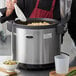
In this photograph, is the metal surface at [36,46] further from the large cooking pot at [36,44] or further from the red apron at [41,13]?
the red apron at [41,13]

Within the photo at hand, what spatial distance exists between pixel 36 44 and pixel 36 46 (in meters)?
0.01

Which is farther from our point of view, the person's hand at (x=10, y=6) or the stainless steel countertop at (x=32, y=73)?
the person's hand at (x=10, y=6)

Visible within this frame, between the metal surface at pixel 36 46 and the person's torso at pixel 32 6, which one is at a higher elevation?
the person's torso at pixel 32 6

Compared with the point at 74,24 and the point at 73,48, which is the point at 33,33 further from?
the point at 74,24

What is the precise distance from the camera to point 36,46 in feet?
4.33

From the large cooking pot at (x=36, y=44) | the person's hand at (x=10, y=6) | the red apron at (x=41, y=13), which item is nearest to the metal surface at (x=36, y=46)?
the large cooking pot at (x=36, y=44)

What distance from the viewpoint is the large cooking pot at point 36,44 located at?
1.31 metres

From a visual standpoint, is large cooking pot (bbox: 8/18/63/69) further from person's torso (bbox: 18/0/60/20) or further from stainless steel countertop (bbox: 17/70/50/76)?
person's torso (bbox: 18/0/60/20)

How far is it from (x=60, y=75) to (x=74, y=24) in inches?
33.3

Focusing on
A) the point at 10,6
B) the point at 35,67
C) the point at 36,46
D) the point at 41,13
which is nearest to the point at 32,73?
the point at 35,67

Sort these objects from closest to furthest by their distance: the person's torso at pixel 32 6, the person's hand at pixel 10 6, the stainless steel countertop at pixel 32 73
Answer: the stainless steel countertop at pixel 32 73 → the person's hand at pixel 10 6 → the person's torso at pixel 32 6

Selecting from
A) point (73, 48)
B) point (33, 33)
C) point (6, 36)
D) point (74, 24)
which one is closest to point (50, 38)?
point (33, 33)

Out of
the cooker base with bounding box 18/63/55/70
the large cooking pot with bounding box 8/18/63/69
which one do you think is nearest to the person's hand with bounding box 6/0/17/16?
the large cooking pot with bounding box 8/18/63/69

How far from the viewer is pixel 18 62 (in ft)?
4.45
